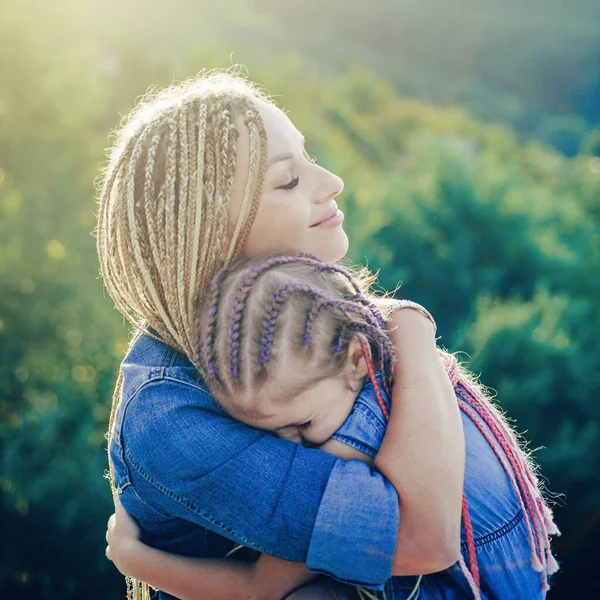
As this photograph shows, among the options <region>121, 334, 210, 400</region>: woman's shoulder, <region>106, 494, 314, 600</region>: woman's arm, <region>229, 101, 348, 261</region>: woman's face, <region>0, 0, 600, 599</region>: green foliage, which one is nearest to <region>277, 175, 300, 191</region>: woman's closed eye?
<region>229, 101, 348, 261</region>: woman's face

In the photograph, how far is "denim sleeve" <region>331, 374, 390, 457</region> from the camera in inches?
55.1

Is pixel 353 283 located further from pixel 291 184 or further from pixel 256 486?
pixel 256 486

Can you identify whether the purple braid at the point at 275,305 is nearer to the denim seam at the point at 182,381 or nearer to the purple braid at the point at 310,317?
the purple braid at the point at 310,317

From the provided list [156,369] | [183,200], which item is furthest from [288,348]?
[183,200]

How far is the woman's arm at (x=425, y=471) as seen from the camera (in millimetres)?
1318

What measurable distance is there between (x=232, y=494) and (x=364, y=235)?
2.96 m

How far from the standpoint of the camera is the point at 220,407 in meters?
1.46

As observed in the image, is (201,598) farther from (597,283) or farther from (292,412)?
(597,283)

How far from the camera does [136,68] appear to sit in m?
8.74

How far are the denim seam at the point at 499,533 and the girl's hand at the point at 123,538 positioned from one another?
0.73 metres

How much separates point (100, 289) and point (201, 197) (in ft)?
11.3

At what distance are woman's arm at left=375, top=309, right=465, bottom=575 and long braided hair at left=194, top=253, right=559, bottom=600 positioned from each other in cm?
8

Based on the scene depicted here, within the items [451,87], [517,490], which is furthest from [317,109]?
[451,87]

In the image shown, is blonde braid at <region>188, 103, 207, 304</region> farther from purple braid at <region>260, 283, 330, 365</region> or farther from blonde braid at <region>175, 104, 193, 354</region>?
purple braid at <region>260, 283, 330, 365</region>
